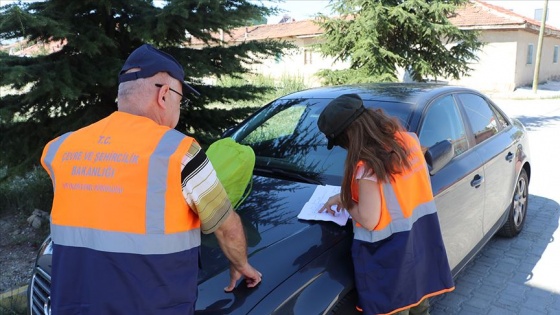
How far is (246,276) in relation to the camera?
179 centimetres

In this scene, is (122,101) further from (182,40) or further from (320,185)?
(182,40)

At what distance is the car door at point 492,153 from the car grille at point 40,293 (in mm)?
3103

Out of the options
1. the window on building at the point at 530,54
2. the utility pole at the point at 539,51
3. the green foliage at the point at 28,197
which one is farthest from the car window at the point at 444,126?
the window on building at the point at 530,54

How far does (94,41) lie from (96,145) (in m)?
3.04

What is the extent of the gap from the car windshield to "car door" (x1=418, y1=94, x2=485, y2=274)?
0.35 m

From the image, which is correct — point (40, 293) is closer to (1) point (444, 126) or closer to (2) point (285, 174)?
(2) point (285, 174)

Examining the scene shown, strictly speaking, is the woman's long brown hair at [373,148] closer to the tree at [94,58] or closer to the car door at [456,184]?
the car door at [456,184]

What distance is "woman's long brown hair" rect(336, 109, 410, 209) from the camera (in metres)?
2.03

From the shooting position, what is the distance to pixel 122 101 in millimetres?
1636

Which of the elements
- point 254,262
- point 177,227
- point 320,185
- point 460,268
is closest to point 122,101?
point 177,227

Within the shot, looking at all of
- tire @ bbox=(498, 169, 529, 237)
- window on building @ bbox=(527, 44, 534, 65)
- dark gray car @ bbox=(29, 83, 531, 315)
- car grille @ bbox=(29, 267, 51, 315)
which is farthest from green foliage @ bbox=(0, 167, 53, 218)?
window on building @ bbox=(527, 44, 534, 65)

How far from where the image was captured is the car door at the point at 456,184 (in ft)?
9.70

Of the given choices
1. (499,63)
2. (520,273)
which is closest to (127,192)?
(520,273)

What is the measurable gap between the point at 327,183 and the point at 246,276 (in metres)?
1.09
